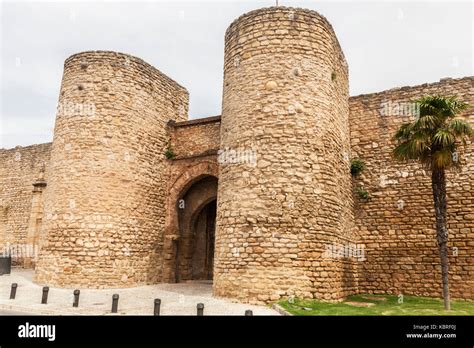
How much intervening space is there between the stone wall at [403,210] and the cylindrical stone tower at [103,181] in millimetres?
7119

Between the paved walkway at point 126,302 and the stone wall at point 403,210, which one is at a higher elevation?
the stone wall at point 403,210

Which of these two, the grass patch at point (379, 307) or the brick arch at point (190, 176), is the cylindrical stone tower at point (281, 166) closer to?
the grass patch at point (379, 307)

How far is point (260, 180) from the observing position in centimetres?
1023

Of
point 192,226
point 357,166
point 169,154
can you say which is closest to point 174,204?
point 192,226

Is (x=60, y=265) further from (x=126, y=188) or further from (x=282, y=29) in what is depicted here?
(x=282, y=29)

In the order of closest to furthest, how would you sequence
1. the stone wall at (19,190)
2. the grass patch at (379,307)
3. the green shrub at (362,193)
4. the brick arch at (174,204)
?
the grass patch at (379,307), the green shrub at (362,193), the brick arch at (174,204), the stone wall at (19,190)

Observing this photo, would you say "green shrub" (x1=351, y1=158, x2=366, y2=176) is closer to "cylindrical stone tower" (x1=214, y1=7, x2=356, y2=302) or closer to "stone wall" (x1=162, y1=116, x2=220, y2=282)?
"cylindrical stone tower" (x1=214, y1=7, x2=356, y2=302)

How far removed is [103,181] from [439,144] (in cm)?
970

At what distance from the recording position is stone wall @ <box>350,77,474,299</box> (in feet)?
36.4

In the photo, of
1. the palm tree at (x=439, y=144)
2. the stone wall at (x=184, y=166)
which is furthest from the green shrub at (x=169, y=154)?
the palm tree at (x=439, y=144)

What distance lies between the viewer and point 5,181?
74.5 ft

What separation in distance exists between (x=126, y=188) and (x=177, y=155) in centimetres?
276

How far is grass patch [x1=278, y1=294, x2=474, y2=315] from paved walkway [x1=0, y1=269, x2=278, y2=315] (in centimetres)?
68

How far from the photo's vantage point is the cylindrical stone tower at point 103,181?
12469mm
